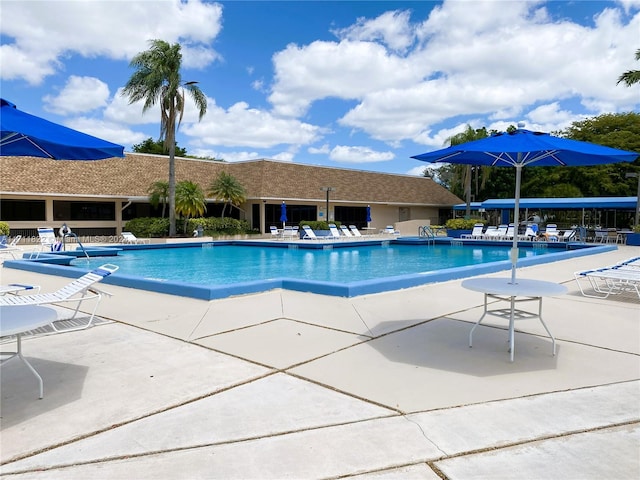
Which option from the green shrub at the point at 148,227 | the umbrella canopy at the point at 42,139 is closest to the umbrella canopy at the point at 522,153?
the umbrella canopy at the point at 42,139

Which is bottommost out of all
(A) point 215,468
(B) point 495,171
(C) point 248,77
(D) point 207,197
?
(A) point 215,468

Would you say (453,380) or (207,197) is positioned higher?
(207,197)

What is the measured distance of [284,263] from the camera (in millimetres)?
17016

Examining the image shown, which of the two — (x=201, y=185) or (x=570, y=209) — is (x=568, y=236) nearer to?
(x=570, y=209)

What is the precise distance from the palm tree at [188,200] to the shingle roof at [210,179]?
2488 millimetres

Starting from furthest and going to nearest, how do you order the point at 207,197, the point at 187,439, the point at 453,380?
the point at 207,197 → the point at 453,380 → the point at 187,439

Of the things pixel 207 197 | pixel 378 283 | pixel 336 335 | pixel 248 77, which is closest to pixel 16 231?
pixel 207 197

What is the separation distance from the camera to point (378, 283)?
28.1 feet

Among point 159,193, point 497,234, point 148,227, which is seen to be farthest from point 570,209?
point 148,227

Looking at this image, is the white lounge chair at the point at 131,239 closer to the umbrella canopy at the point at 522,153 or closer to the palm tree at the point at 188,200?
the palm tree at the point at 188,200

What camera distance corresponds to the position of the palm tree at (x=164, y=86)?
25.9 meters

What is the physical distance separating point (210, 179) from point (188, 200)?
5.96 metres

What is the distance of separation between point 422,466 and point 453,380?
154 cm

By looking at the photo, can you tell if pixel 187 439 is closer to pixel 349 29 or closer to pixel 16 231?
pixel 349 29
